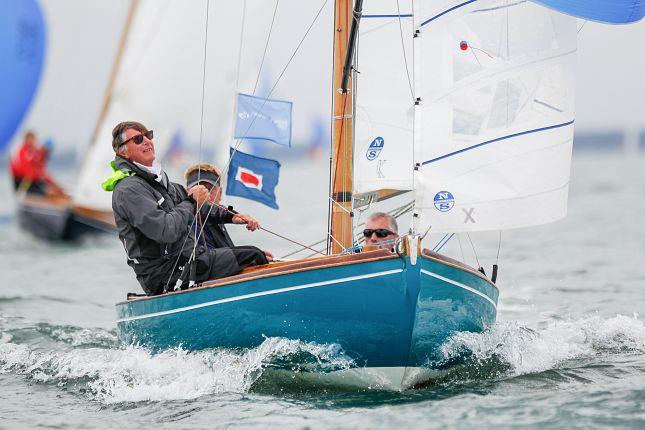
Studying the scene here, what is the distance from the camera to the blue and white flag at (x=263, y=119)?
7.49 metres

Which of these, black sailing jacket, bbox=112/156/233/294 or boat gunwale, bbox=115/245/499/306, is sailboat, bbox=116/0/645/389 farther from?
black sailing jacket, bbox=112/156/233/294

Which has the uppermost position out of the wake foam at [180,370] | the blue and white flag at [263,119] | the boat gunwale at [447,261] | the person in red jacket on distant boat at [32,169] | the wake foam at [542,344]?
the person in red jacket on distant boat at [32,169]

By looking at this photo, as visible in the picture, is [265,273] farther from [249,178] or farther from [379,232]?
[249,178]

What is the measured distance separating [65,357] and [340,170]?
245cm

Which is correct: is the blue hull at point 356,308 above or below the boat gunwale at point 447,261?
below

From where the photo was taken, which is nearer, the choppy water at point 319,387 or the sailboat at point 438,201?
the choppy water at point 319,387

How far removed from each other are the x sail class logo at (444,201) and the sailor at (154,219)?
1364 millimetres

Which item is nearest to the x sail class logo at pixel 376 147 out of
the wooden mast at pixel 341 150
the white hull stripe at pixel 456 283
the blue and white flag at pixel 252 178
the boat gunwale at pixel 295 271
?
the wooden mast at pixel 341 150

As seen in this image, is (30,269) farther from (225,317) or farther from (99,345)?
(225,317)

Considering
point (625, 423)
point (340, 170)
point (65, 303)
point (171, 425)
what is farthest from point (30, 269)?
point (625, 423)

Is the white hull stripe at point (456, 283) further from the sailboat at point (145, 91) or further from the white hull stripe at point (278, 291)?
the sailboat at point (145, 91)

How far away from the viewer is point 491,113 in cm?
630

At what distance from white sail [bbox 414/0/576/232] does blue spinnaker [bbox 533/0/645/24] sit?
0.46 m

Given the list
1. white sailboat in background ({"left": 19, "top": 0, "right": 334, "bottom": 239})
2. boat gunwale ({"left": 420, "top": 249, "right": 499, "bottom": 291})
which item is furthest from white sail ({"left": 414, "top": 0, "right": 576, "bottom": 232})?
white sailboat in background ({"left": 19, "top": 0, "right": 334, "bottom": 239})
